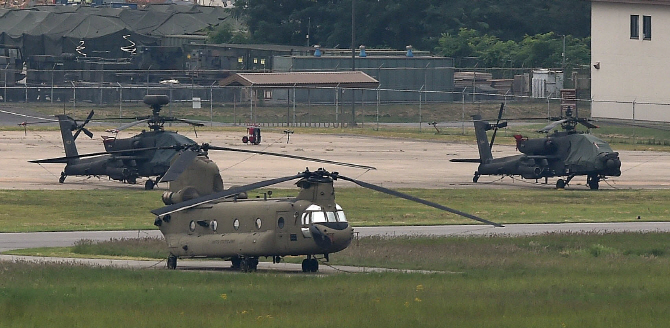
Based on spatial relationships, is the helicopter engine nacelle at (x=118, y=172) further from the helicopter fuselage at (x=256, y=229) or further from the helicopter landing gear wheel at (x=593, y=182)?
the helicopter fuselage at (x=256, y=229)

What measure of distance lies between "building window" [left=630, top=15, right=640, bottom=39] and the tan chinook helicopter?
59.8 m

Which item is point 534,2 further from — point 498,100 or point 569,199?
point 569,199

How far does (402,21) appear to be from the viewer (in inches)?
4813

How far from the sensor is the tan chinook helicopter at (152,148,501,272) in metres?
26.0

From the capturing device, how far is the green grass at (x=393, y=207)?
1585 inches

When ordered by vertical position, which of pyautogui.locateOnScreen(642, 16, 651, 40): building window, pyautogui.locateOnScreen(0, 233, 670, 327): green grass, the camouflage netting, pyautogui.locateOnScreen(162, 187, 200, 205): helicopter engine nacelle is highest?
the camouflage netting

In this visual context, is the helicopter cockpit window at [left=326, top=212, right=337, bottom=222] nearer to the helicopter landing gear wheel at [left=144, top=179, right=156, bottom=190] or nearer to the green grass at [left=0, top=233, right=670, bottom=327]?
the green grass at [left=0, top=233, right=670, bottom=327]

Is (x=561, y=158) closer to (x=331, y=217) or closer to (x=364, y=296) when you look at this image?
(x=331, y=217)

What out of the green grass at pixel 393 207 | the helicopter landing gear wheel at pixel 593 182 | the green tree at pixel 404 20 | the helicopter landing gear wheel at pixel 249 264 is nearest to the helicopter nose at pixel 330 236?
the helicopter landing gear wheel at pixel 249 264

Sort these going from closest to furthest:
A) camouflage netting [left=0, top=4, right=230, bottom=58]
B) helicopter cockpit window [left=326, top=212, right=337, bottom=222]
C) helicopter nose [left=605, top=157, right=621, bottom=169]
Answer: helicopter cockpit window [left=326, top=212, right=337, bottom=222] → helicopter nose [left=605, top=157, right=621, bottom=169] → camouflage netting [left=0, top=4, right=230, bottom=58]

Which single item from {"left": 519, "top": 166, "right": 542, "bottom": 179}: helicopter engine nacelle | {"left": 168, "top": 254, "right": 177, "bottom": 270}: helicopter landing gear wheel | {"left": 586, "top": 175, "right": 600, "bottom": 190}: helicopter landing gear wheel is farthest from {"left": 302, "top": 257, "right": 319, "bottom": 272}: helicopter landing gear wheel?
{"left": 586, "top": 175, "right": 600, "bottom": 190}: helicopter landing gear wheel

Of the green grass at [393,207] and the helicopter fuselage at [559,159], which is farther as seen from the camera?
the helicopter fuselage at [559,159]

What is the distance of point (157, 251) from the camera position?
104 feet

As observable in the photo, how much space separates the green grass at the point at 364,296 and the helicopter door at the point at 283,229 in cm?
121
